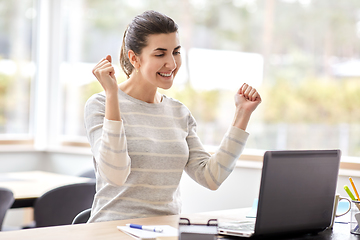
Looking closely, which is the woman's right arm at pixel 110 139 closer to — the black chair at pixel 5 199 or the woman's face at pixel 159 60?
the woman's face at pixel 159 60

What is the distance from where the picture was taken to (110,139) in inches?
54.9

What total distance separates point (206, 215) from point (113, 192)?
346mm

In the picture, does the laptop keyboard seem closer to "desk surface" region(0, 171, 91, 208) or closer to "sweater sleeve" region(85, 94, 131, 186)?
"sweater sleeve" region(85, 94, 131, 186)

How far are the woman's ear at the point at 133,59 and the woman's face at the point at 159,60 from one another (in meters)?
0.03

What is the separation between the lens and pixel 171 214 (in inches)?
63.3

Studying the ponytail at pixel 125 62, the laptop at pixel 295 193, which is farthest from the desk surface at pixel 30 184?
the laptop at pixel 295 193

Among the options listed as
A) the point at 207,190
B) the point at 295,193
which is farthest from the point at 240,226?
the point at 207,190

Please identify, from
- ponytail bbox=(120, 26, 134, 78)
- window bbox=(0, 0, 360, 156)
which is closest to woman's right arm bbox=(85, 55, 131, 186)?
ponytail bbox=(120, 26, 134, 78)

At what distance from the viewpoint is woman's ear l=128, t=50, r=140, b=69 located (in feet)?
5.49

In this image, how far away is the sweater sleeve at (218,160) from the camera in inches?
63.8

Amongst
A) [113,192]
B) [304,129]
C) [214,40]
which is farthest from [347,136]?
[113,192]

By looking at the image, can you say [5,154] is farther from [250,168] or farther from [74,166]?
[250,168]

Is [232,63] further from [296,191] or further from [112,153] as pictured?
[296,191]

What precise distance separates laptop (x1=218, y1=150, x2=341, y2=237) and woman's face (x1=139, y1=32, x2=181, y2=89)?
619 millimetres
